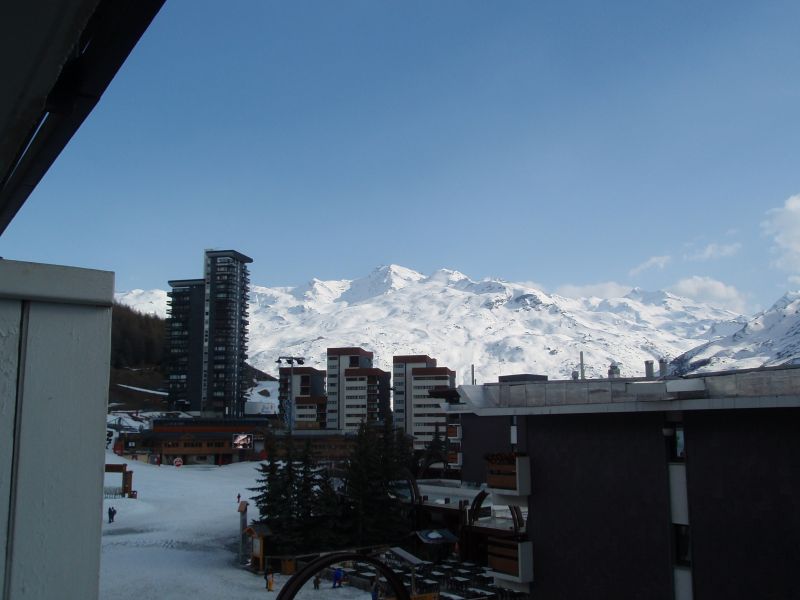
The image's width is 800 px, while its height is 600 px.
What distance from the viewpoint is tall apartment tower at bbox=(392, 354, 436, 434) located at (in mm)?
86750

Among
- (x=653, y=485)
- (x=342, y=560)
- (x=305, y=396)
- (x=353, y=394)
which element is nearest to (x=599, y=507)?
(x=653, y=485)

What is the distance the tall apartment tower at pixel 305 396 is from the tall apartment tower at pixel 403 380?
9.17 metres

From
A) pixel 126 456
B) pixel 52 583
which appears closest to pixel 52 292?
pixel 52 583

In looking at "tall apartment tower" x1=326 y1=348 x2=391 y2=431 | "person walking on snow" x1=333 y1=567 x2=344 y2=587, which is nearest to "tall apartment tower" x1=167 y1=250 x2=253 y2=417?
"tall apartment tower" x1=326 y1=348 x2=391 y2=431

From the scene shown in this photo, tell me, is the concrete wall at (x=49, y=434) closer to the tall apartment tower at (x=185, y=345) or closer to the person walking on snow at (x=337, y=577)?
the person walking on snow at (x=337, y=577)

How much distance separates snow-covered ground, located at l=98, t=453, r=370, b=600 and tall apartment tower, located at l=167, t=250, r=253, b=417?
4363cm

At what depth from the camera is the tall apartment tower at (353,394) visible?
3359 inches

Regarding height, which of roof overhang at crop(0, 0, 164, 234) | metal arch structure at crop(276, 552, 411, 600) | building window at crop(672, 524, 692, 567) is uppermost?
roof overhang at crop(0, 0, 164, 234)

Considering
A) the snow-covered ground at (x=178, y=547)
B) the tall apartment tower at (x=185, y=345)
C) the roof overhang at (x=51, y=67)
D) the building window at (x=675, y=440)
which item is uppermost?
the tall apartment tower at (x=185, y=345)

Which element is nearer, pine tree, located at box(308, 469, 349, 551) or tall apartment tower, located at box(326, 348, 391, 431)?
pine tree, located at box(308, 469, 349, 551)

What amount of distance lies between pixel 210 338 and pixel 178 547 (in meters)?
70.1

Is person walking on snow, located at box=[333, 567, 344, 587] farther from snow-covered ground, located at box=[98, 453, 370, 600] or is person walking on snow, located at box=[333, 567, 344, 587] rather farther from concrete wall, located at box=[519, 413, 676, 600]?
concrete wall, located at box=[519, 413, 676, 600]

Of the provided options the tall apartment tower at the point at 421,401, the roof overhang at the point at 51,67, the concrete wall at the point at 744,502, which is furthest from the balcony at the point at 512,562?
the tall apartment tower at the point at 421,401

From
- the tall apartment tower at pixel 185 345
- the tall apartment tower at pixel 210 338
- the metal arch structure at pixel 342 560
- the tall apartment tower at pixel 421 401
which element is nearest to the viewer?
the metal arch structure at pixel 342 560
